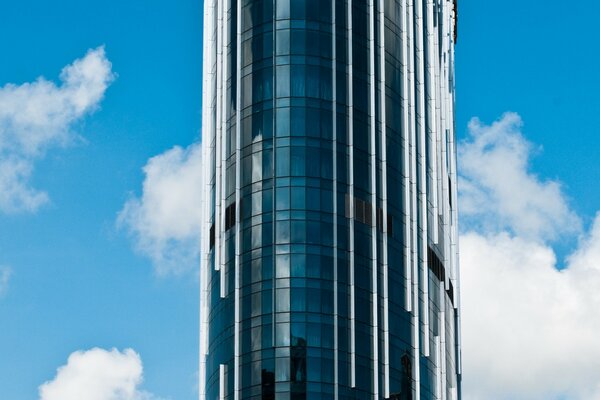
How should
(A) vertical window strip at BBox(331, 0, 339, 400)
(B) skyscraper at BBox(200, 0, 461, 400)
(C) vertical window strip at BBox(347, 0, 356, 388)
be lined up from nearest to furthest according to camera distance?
(A) vertical window strip at BBox(331, 0, 339, 400) < (B) skyscraper at BBox(200, 0, 461, 400) < (C) vertical window strip at BBox(347, 0, 356, 388)

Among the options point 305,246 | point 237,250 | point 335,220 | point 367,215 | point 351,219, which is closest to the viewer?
point 305,246

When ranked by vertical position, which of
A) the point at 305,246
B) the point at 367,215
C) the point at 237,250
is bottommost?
the point at 305,246

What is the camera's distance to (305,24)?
198m

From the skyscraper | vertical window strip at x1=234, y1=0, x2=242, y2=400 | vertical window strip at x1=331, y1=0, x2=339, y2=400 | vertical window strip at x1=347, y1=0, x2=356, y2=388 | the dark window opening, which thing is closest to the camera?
vertical window strip at x1=331, y1=0, x2=339, y2=400

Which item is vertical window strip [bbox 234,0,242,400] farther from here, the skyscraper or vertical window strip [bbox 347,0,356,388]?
vertical window strip [bbox 347,0,356,388]

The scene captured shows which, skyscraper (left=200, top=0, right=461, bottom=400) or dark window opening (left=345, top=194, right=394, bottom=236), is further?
dark window opening (left=345, top=194, right=394, bottom=236)

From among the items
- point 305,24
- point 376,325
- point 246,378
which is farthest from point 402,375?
point 305,24

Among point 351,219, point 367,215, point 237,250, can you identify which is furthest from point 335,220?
point 237,250

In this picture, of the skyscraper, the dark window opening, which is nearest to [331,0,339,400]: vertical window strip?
the skyscraper

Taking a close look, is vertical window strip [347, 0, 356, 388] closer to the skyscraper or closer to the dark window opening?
the skyscraper

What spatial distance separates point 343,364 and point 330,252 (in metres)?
15.3

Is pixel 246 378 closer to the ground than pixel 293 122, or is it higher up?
closer to the ground

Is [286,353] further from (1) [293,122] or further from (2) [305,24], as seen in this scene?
(2) [305,24]

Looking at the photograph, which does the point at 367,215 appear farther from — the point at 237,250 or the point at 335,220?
the point at 237,250
